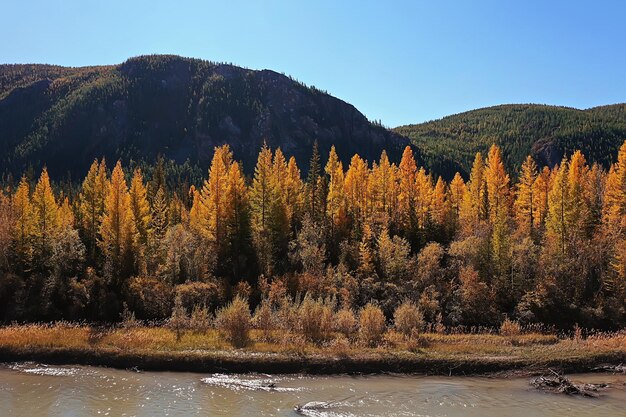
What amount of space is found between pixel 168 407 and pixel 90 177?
48729 millimetres

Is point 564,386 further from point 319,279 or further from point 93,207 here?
point 93,207

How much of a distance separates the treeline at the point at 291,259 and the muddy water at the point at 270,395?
9983 millimetres

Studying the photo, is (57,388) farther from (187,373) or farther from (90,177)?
(90,177)

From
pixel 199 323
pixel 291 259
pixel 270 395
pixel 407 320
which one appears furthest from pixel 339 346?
pixel 291 259

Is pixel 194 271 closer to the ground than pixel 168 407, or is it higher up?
higher up

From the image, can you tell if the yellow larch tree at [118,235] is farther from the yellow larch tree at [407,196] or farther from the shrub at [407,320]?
the yellow larch tree at [407,196]

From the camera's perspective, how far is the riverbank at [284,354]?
3153 centimetres

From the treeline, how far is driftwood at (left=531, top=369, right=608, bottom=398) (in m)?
12.5

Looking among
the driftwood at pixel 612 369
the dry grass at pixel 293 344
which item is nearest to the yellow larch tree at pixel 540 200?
the dry grass at pixel 293 344

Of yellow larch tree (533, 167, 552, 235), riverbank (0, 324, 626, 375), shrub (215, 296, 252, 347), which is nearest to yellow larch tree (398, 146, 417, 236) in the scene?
yellow larch tree (533, 167, 552, 235)

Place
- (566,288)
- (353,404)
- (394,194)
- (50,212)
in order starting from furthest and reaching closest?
1. (394,194)
2. (50,212)
3. (566,288)
4. (353,404)

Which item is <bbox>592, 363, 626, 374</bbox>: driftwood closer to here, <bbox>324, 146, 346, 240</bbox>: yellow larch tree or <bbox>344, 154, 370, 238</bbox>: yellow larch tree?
<bbox>324, 146, 346, 240</bbox>: yellow larch tree

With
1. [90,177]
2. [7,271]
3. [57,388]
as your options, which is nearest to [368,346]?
[57,388]

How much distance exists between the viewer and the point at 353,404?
82.5 ft
